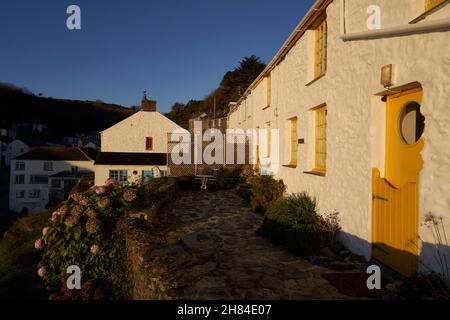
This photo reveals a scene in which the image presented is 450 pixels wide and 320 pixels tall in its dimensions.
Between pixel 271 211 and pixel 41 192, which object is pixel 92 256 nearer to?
pixel 271 211

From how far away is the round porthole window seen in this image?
3908 millimetres

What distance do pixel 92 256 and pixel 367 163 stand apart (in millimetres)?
4638

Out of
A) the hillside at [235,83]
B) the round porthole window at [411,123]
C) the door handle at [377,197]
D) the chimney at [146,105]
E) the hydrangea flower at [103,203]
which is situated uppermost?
the hillside at [235,83]

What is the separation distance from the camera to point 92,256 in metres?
5.12

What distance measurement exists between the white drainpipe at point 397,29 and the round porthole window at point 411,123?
91cm

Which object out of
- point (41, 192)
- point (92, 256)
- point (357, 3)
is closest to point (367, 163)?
point (357, 3)

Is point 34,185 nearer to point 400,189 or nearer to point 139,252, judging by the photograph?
point 139,252

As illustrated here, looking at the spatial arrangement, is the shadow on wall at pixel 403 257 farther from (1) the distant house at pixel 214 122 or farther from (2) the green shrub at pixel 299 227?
(1) the distant house at pixel 214 122

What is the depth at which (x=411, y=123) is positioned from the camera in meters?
4.05

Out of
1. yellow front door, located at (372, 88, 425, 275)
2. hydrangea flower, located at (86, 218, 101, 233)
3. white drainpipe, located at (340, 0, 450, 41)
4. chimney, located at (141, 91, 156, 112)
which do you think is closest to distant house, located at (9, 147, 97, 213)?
chimney, located at (141, 91, 156, 112)

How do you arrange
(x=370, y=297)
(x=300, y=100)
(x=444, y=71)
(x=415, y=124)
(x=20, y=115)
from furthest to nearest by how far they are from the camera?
(x=20, y=115)
(x=300, y=100)
(x=415, y=124)
(x=370, y=297)
(x=444, y=71)

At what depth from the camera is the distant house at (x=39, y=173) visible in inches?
1613

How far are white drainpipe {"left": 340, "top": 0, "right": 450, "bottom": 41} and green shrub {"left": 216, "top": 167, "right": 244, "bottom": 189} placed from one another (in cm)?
947

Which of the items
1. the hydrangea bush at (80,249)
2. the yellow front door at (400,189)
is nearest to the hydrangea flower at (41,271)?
the hydrangea bush at (80,249)
